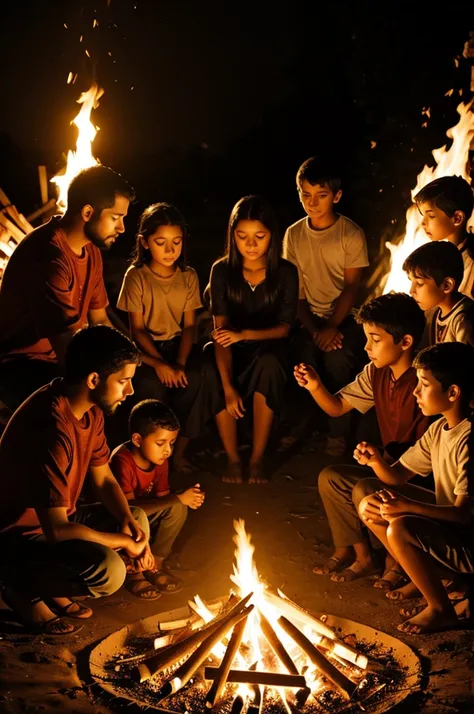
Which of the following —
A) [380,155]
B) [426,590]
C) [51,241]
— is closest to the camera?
[426,590]

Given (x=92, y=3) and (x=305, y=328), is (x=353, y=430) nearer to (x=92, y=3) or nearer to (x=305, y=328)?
(x=305, y=328)

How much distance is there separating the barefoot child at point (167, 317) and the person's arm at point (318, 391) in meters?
1.22

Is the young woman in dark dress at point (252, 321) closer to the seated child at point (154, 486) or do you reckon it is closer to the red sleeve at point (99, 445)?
the seated child at point (154, 486)

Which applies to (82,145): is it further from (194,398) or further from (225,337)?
(194,398)

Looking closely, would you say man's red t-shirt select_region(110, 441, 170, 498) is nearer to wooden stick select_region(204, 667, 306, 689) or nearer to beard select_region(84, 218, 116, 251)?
beard select_region(84, 218, 116, 251)

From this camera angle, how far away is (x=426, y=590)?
474cm

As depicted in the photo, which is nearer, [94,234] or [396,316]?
[396,316]

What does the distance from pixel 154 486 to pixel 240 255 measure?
1965 millimetres

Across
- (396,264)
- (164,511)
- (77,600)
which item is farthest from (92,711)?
(396,264)

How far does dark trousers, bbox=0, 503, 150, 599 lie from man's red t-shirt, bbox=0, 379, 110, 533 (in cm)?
11

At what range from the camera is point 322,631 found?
4.47 meters

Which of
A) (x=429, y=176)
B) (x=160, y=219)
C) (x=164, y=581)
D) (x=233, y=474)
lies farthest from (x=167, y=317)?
(x=429, y=176)

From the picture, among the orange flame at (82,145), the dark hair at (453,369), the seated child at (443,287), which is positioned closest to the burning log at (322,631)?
the dark hair at (453,369)

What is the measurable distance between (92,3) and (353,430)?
19.1 feet
